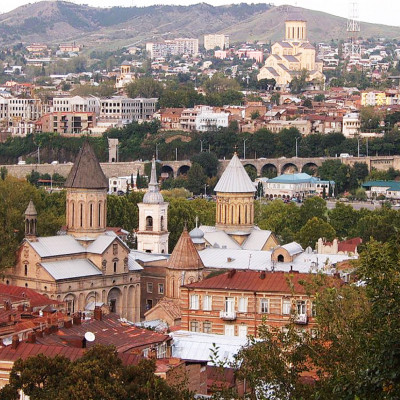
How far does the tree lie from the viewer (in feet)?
252

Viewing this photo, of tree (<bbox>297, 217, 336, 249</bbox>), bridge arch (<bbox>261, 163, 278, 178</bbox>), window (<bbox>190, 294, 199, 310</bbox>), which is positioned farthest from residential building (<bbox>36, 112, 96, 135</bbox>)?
window (<bbox>190, 294, 199, 310</bbox>)

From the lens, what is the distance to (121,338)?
3941 cm

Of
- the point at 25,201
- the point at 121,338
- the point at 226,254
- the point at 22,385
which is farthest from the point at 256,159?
the point at 22,385

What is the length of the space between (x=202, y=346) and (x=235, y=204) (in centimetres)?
2553

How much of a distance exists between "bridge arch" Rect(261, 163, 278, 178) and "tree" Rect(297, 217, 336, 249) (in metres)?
50.2

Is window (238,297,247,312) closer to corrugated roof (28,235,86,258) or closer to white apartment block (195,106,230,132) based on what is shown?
corrugated roof (28,235,86,258)

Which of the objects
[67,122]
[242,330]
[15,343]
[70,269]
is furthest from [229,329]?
[67,122]

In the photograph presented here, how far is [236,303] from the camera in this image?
161 feet

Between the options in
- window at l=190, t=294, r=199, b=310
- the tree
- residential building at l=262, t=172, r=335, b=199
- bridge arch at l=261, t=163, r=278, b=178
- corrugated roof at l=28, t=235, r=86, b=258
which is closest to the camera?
window at l=190, t=294, r=199, b=310

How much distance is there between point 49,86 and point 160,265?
137369mm

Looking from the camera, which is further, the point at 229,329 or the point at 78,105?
the point at 78,105

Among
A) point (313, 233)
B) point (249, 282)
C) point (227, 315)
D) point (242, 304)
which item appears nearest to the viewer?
point (227, 315)

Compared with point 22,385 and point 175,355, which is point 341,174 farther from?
point 22,385

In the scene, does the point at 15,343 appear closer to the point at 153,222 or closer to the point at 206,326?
the point at 206,326
